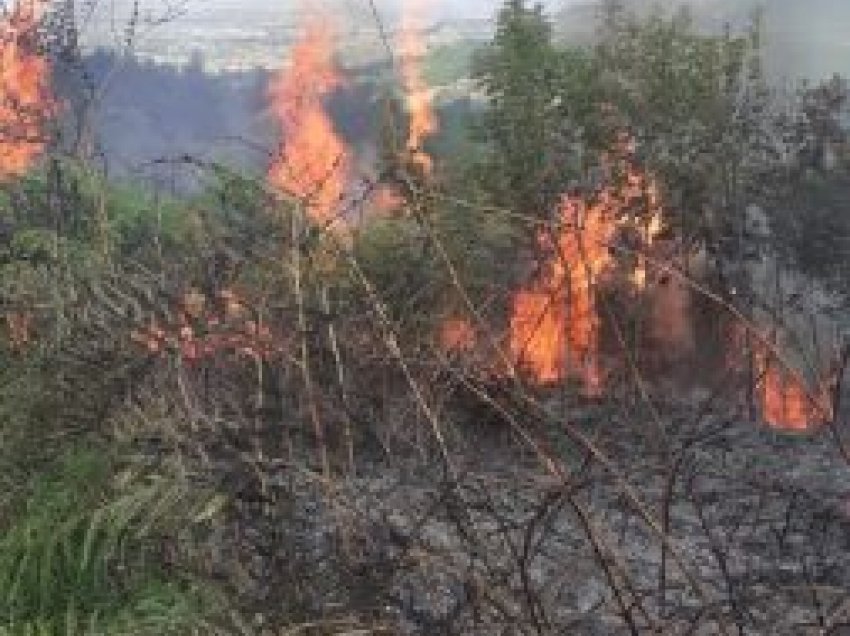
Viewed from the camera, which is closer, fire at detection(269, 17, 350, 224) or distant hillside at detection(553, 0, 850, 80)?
distant hillside at detection(553, 0, 850, 80)

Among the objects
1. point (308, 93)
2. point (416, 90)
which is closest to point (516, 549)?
point (416, 90)

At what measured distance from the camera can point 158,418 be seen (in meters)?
4.35

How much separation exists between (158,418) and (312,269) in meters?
0.69

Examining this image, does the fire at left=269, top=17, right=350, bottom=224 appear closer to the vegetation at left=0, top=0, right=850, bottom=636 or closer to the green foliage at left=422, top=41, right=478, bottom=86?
the green foliage at left=422, top=41, right=478, bottom=86

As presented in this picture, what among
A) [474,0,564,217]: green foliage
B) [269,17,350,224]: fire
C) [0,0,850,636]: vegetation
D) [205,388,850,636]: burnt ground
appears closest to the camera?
[205,388,850,636]: burnt ground

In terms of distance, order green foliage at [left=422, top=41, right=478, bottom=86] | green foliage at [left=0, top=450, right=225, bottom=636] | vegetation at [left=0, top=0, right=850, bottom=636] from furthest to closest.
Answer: green foliage at [left=422, top=41, right=478, bottom=86]
green foliage at [left=0, top=450, right=225, bottom=636]
vegetation at [left=0, top=0, right=850, bottom=636]

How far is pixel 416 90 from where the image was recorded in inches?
1069

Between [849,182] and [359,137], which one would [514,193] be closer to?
[849,182]

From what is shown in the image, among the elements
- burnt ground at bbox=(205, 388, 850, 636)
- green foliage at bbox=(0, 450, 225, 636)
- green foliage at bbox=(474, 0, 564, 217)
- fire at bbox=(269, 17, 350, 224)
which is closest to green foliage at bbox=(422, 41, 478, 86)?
fire at bbox=(269, 17, 350, 224)

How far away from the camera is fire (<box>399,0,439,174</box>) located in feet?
63.3

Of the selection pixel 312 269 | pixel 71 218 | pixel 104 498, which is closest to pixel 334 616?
pixel 312 269

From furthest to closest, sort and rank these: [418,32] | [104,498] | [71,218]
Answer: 1. [418,32]
2. [71,218]
3. [104,498]

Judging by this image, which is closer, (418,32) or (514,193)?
(514,193)

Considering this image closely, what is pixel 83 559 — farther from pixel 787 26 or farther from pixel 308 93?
pixel 308 93
